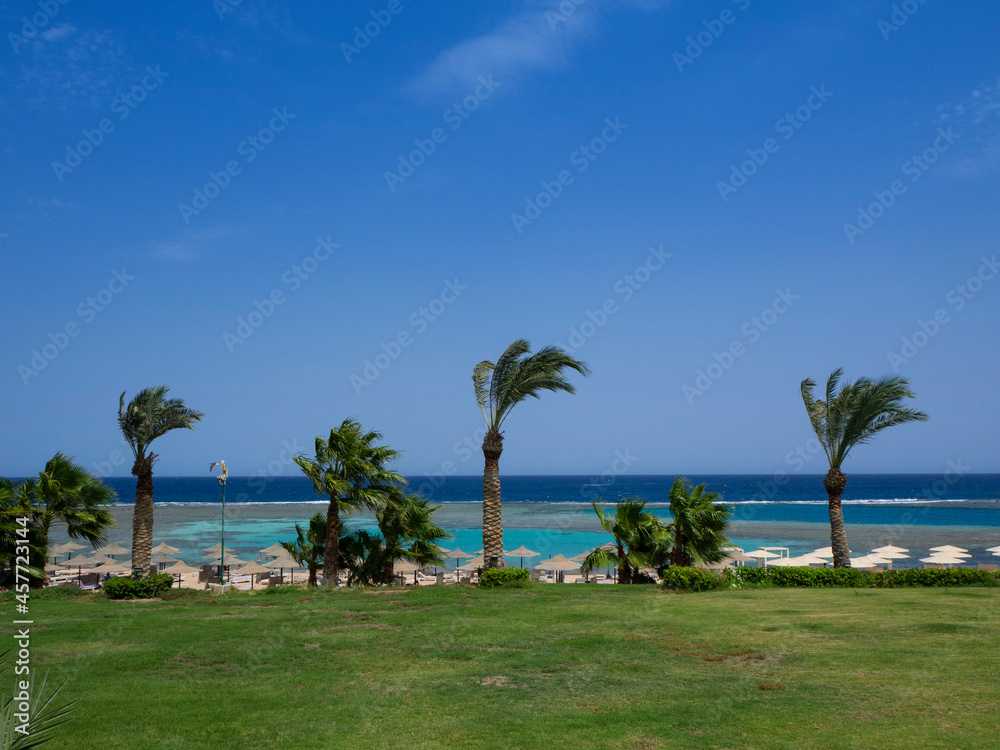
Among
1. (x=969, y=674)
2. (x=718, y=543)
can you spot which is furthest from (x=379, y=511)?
(x=969, y=674)

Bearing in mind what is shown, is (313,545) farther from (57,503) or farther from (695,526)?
(695,526)

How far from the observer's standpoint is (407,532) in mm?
25656

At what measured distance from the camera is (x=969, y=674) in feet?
37.4

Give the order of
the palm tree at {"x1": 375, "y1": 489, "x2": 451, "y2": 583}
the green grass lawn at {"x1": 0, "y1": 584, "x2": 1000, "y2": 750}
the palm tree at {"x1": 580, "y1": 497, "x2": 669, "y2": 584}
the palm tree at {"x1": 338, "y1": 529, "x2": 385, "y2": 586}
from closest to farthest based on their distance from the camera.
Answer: the green grass lawn at {"x1": 0, "y1": 584, "x2": 1000, "y2": 750} < the palm tree at {"x1": 580, "y1": 497, "x2": 669, "y2": 584} < the palm tree at {"x1": 375, "y1": 489, "x2": 451, "y2": 583} < the palm tree at {"x1": 338, "y1": 529, "x2": 385, "y2": 586}

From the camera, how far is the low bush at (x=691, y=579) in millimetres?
21938

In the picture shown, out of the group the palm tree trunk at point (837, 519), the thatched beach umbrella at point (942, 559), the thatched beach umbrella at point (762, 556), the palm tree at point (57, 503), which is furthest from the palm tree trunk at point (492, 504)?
the thatched beach umbrella at point (942, 559)

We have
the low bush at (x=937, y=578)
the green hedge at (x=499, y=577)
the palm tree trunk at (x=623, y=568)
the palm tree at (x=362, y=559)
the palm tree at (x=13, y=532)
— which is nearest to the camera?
the low bush at (x=937, y=578)

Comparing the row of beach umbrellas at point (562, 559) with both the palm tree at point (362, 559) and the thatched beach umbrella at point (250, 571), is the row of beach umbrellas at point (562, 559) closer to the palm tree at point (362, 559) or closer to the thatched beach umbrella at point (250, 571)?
the thatched beach umbrella at point (250, 571)

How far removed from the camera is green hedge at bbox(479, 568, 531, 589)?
23.6m

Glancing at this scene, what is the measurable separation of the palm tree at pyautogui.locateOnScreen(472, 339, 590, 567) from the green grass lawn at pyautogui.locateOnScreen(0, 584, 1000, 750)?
5048mm

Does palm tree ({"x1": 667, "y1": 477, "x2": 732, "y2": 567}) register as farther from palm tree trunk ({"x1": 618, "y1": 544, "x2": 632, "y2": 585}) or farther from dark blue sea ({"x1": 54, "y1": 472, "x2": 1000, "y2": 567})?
dark blue sea ({"x1": 54, "y1": 472, "x2": 1000, "y2": 567})

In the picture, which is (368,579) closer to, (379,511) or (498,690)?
(379,511)

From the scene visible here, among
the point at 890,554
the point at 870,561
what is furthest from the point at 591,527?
the point at 870,561

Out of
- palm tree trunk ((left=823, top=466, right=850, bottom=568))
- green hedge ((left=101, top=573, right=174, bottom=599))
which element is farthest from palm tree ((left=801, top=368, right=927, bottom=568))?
green hedge ((left=101, top=573, right=174, bottom=599))
